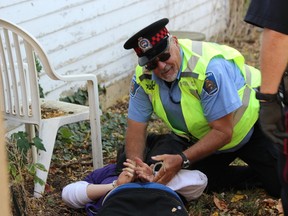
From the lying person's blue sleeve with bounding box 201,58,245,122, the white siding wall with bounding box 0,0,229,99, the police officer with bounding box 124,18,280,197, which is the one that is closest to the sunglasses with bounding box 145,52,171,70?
the police officer with bounding box 124,18,280,197

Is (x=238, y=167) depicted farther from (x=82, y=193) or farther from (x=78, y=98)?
(x=78, y=98)

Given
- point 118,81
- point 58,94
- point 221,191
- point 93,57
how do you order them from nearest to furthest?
point 221,191 → point 58,94 → point 93,57 → point 118,81

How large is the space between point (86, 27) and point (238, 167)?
2285 millimetres

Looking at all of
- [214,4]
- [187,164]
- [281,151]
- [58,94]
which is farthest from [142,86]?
[214,4]

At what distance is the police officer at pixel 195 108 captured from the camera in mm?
3912

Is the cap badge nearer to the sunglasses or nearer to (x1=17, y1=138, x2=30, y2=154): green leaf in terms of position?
the sunglasses

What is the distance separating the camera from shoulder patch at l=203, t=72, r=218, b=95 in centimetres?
388

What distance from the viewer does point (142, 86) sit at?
4137 millimetres

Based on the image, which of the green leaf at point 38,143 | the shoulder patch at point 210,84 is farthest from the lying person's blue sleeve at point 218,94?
the green leaf at point 38,143

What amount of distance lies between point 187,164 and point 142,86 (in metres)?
0.58

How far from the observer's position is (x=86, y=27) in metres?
6.09

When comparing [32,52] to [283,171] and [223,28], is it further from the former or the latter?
[223,28]

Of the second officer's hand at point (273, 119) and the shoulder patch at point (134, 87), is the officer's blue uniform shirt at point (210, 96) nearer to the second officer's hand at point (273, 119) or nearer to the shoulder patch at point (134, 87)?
the shoulder patch at point (134, 87)

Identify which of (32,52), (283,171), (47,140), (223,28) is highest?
(32,52)
